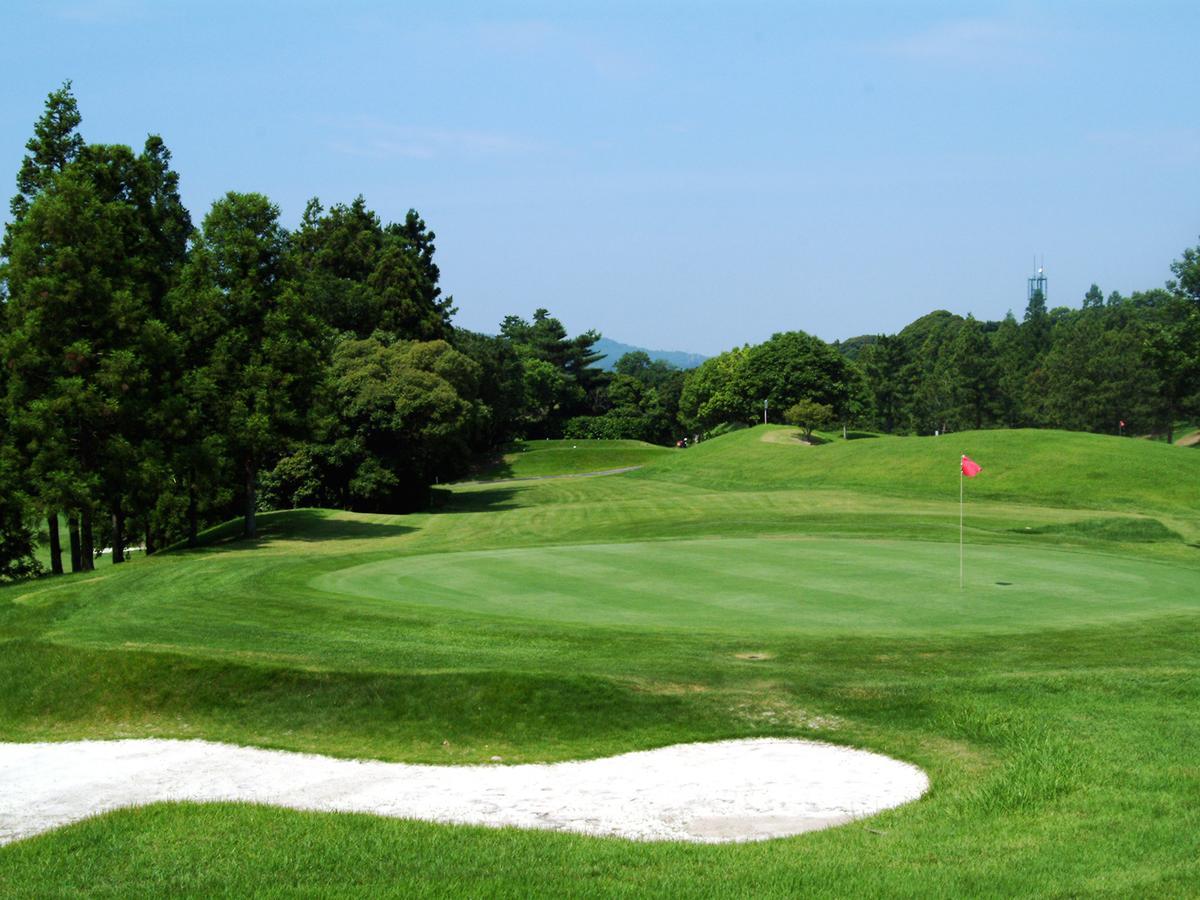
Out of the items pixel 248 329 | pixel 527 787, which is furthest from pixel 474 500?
pixel 527 787

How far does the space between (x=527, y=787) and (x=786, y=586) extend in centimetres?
1250

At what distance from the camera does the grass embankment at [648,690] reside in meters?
8.16

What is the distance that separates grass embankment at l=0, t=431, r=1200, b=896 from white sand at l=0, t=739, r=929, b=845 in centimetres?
52

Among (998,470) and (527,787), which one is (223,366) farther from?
(998,470)

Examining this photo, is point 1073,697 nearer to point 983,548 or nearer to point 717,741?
point 717,741

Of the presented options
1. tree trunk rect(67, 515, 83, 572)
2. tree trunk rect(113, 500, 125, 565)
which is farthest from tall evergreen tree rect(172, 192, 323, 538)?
tree trunk rect(67, 515, 83, 572)

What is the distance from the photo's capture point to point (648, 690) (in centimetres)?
1367

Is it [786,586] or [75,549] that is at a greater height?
[786,586]

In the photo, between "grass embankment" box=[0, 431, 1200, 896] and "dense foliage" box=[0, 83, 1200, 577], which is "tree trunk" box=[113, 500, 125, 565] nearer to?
"dense foliage" box=[0, 83, 1200, 577]

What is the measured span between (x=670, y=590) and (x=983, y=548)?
11.4m

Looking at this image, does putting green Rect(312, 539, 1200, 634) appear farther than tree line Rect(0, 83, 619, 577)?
No

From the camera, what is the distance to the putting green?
63.6 ft

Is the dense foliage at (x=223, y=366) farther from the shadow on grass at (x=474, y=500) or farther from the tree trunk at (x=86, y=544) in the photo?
the shadow on grass at (x=474, y=500)

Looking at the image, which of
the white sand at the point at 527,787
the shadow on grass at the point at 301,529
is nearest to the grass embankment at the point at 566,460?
the shadow on grass at the point at 301,529
